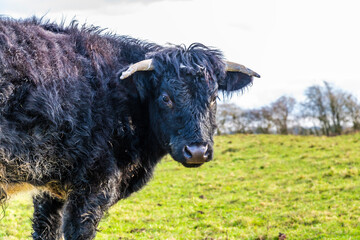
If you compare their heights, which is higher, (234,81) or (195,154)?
(234,81)

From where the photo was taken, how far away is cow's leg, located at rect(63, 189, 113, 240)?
532 centimetres

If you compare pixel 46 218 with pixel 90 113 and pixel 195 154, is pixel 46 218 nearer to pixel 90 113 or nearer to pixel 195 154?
pixel 90 113

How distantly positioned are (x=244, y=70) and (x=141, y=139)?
77.5 inches

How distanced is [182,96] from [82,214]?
204 cm

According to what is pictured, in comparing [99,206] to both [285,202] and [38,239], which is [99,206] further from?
[285,202]

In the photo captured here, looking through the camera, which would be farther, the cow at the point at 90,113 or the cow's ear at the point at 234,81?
the cow's ear at the point at 234,81

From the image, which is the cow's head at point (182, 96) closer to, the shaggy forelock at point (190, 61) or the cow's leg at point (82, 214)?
the shaggy forelock at point (190, 61)

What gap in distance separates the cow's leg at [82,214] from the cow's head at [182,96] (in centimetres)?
120

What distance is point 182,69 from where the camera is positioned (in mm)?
5590

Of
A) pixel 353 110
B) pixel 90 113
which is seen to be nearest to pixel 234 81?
pixel 90 113

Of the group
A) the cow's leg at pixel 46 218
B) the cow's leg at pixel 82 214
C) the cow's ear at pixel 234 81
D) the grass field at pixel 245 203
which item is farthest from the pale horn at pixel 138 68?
the cow's leg at pixel 46 218

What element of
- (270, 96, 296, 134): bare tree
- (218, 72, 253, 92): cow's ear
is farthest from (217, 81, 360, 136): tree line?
(218, 72, 253, 92): cow's ear

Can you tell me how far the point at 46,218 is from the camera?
666 cm

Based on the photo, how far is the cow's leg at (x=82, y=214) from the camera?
5.32m
